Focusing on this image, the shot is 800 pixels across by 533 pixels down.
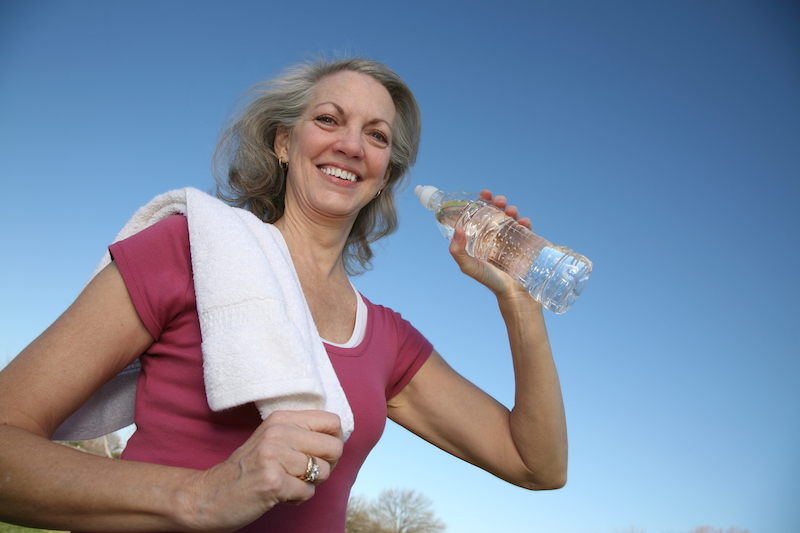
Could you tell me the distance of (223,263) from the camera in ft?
4.53

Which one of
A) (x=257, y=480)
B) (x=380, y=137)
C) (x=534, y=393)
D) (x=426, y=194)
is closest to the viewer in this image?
(x=257, y=480)

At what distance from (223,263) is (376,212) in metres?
1.46

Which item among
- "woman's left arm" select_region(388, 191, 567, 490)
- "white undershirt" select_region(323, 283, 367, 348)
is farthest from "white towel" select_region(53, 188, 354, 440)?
"woman's left arm" select_region(388, 191, 567, 490)

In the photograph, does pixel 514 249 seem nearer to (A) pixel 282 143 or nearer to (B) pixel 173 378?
(A) pixel 282 143

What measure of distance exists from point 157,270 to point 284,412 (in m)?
0.59

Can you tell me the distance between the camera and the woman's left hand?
1.98 meters

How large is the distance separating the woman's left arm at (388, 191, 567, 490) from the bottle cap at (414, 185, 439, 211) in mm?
432

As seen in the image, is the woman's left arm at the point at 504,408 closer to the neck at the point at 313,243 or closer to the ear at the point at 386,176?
the neck at the point at 313,243

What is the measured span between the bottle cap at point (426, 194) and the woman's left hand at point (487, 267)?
45cm

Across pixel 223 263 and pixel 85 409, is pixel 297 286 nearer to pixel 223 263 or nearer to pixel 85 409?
pixel 223 263

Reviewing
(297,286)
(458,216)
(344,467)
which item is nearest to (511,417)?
(344,467)

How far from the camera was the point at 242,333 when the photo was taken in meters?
1.26

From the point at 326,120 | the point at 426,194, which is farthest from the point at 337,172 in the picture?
the point at 426,194

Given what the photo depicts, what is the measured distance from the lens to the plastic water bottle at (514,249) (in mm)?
1958
